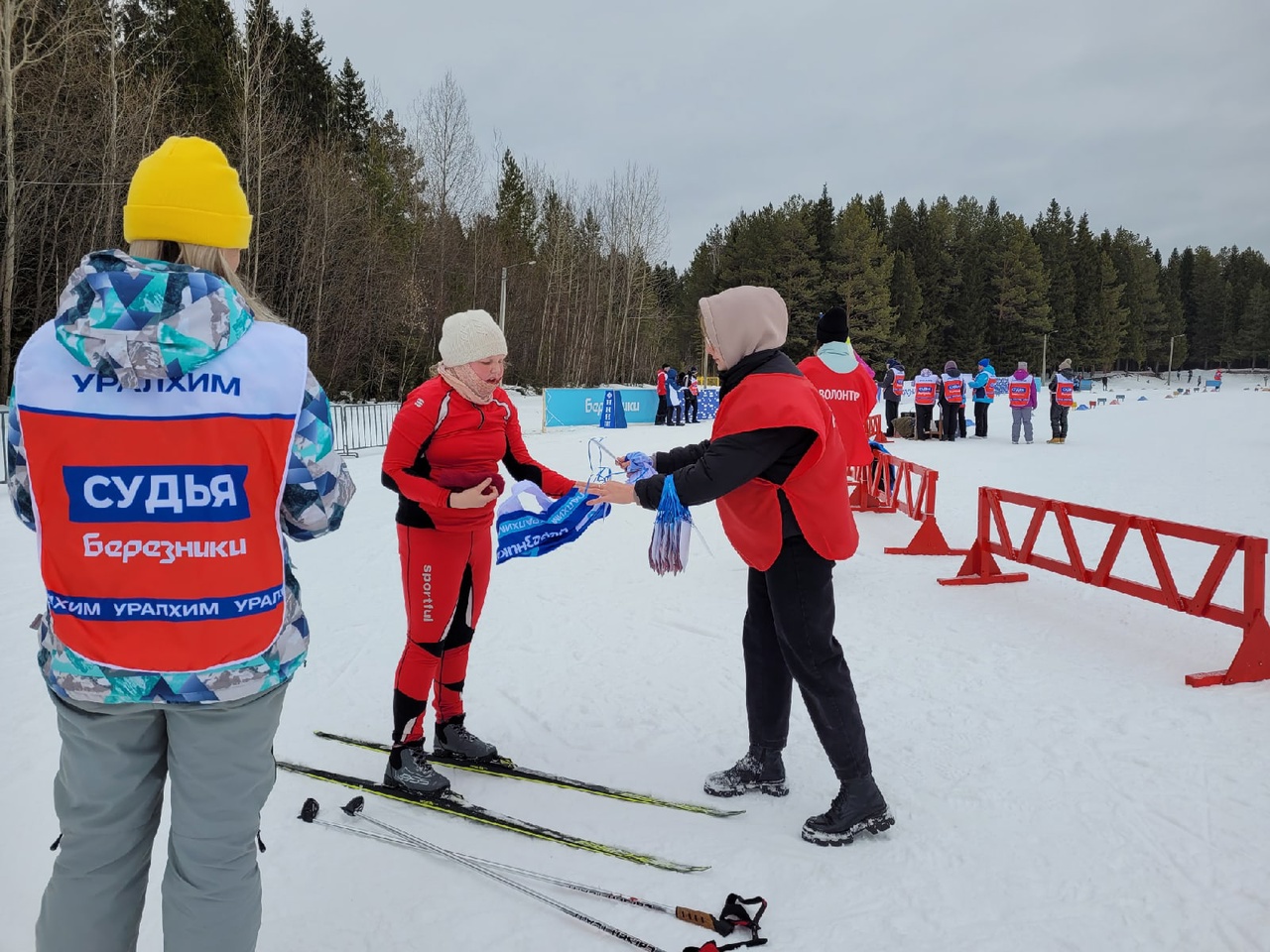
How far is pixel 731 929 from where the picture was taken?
2.52m

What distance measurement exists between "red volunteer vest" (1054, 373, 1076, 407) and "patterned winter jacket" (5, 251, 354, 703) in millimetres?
20077

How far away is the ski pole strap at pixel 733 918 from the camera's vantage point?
2504 millimetres

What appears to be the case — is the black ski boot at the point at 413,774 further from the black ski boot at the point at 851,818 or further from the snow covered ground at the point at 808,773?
the black ski boot at the point at 851,818

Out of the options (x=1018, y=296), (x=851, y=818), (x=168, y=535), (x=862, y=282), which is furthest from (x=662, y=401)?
(x=1018, y=296)

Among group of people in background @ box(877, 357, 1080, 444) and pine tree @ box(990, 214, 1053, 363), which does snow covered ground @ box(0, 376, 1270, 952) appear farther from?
pine tree @ box(990, 214, 1053, 363)

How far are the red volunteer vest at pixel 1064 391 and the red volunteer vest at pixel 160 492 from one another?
2021 centimetres

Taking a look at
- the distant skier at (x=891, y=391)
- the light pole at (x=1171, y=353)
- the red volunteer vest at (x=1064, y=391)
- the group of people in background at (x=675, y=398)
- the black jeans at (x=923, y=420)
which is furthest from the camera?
the light pole at (x=1171, y=353)

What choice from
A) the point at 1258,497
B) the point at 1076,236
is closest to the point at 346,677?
the point at 1258,497

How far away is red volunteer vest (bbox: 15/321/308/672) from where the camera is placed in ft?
5.16

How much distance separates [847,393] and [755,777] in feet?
16.7

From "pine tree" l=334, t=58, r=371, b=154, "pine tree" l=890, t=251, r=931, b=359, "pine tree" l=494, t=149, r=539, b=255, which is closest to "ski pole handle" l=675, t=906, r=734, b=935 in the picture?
"pine tree" l=334, t=58, r=371, b=154

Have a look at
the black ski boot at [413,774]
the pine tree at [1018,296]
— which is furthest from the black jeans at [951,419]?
the pine tree at [1018,296]

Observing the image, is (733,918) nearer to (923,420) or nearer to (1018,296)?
(923,420)

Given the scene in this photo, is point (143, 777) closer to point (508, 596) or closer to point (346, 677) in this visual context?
point (346, 677)
